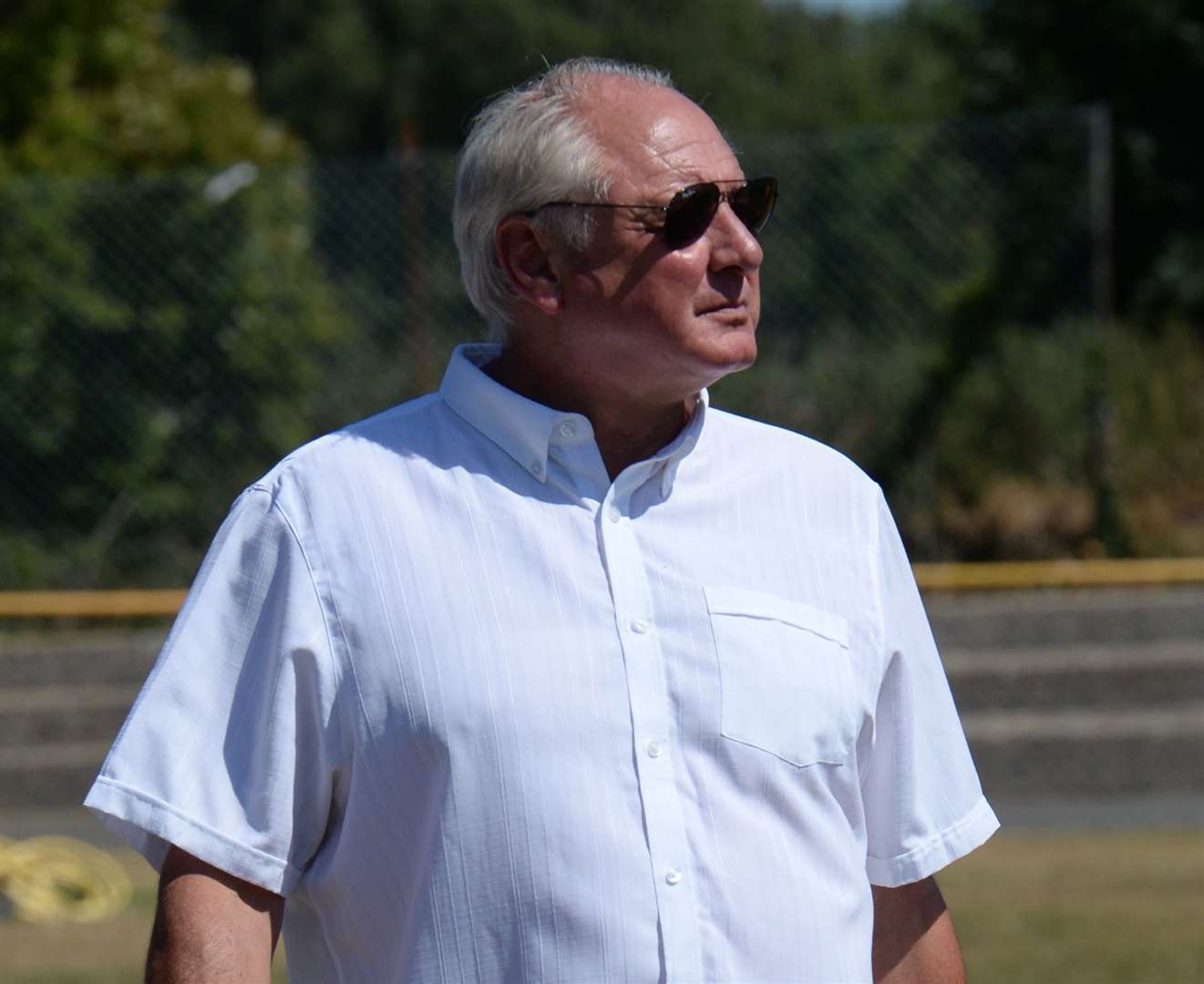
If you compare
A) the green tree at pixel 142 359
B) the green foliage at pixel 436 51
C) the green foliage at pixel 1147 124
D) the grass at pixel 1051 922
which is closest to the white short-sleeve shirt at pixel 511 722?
the grass at pixel 1051 922

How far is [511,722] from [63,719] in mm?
6460

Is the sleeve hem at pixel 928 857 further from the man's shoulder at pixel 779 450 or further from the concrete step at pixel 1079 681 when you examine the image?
the concrete step at pixel 1079 681

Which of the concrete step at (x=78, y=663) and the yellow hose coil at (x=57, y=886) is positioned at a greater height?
the concrete step at (x=78, y=663)

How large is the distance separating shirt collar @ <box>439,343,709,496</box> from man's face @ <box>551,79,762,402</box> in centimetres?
7

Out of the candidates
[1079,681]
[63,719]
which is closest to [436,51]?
[63,719]

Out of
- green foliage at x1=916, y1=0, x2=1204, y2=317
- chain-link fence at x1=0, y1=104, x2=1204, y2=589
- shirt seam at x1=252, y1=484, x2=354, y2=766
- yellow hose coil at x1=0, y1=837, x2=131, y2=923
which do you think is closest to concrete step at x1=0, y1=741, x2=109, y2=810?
yellow hose coil at x1=0, y1=837, x2=131, y2=923

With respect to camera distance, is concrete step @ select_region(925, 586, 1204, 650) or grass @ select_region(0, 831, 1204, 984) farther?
concrete step @ select_region(925, 586, 1204, 650)

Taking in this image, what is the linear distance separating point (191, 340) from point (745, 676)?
6.69 meters

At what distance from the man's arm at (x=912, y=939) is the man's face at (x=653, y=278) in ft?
2.15

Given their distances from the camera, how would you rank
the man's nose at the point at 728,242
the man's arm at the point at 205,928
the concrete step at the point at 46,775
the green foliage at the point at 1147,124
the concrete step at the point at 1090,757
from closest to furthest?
the man's arm at the point at 205,928 < the man's nose at the point at 728,242 < the concrete step at the point at 1090,757 < the concrete step at the point at 46,775 < the green foliage at the point at 1147,124

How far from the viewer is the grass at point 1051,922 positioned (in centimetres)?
560

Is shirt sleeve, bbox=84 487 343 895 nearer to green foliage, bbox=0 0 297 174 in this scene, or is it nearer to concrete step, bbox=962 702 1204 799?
concrete step, bbox=962 702 1204 799

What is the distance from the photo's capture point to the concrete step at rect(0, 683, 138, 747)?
26.0 ft

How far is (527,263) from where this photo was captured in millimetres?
2158
